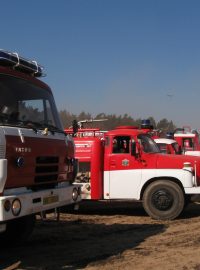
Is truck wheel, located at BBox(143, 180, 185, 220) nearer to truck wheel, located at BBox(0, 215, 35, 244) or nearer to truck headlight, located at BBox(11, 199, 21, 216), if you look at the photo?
truck wheel, located at BBox(0, 215, 35, 244)

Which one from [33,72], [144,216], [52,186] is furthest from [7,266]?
[144,216]

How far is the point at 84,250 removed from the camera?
811cm

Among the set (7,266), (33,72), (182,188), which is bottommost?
(7,266)

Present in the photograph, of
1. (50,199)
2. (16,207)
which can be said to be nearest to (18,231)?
(50,199)

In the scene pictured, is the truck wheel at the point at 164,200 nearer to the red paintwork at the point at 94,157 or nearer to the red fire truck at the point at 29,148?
the red paintwork at the point at 94,157

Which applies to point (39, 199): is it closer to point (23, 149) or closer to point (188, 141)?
point (23, 149)

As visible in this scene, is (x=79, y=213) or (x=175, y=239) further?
(x=79, y=213)

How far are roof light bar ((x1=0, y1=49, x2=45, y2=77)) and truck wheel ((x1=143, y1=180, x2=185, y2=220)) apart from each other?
4793 millimetres

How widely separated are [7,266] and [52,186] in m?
1.32

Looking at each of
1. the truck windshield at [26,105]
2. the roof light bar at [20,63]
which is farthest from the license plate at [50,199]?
the roof light bar at [20,63]

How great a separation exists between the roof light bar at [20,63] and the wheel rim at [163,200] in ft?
15.8

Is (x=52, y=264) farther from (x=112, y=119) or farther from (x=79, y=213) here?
(x=112, y=119)

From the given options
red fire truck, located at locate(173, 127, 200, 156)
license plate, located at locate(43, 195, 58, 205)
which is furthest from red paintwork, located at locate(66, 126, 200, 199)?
red fire truck, located at locate(173, 127, 200, 156)

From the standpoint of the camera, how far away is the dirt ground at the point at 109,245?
7.20 metres
